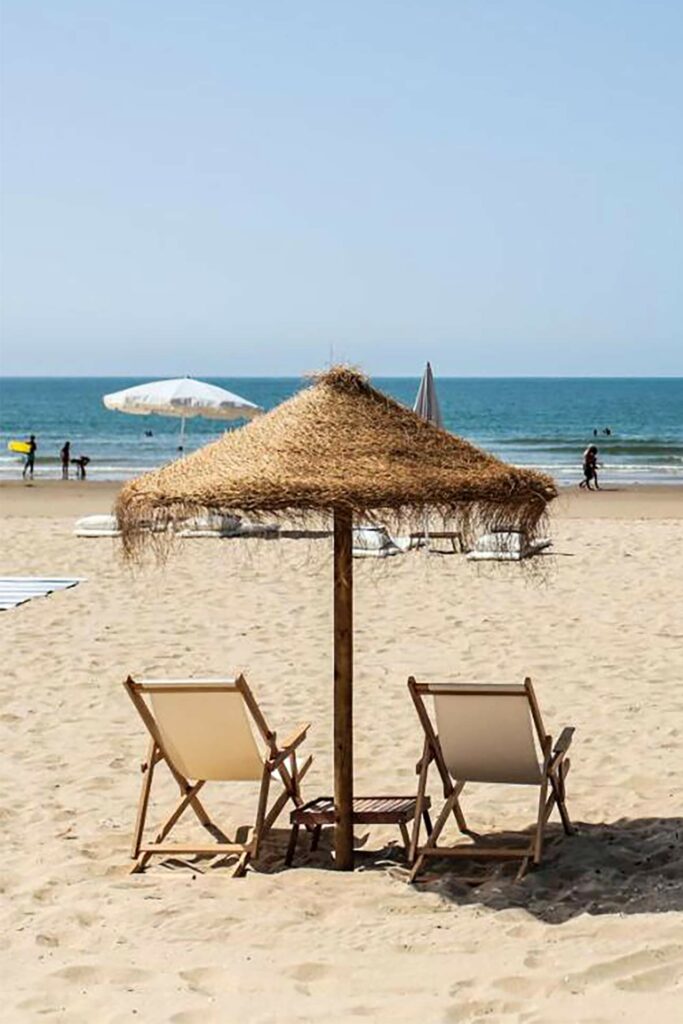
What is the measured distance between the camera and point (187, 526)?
5.39m

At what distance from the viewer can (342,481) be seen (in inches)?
195

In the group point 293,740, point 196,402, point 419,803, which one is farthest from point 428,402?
point 196,402

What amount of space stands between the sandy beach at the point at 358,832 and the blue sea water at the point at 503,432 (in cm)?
196

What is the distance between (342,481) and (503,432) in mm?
63840

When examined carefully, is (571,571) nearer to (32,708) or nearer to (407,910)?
(32,708)

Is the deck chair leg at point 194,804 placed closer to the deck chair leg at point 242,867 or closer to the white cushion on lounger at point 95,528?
the deck chair leg at point 242,867

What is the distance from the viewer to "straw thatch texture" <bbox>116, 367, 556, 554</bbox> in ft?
16.2

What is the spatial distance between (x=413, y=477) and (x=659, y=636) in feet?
18.1

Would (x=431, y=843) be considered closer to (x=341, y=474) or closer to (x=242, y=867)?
(x=242, y=867)

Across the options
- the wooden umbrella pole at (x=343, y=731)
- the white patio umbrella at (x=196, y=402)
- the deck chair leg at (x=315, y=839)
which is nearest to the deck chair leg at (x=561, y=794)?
the wooden umbrella pole at (x=343, y=731)

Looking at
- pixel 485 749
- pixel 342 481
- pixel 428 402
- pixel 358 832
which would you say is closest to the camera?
pixel 342 481

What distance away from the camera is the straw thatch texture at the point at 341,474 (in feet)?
16.2

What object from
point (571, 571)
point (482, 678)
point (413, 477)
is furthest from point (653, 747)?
Result: point (571, 571)

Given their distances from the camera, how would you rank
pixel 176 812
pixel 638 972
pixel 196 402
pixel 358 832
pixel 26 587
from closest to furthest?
pixel 638 972
pixel 176 812
pixel 358 832
pixel 26 587
pixel 196 402
